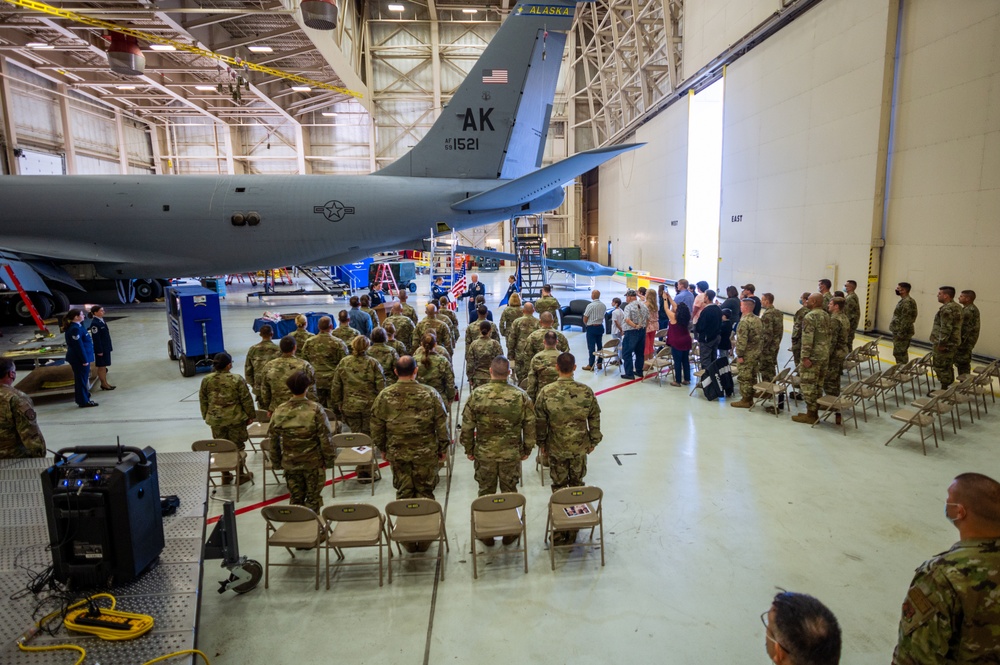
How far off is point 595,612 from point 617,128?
3107cm

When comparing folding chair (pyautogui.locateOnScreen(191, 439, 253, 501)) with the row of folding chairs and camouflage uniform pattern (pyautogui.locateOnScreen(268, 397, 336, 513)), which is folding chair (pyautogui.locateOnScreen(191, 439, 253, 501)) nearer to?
camouflage uniform pattern (pyautogui.locateOnScreen(268, 397, 336, 513))

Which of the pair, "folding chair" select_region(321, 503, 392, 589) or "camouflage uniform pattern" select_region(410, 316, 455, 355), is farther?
"camouflage uniform pattern" select_region(410, 316, 455, 355)

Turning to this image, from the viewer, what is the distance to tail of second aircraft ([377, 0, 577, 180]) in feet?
42.3

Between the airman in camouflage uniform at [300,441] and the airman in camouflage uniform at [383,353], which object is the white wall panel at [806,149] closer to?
the airman in camouflage uniform at [383,353]

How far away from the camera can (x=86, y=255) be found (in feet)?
49.6

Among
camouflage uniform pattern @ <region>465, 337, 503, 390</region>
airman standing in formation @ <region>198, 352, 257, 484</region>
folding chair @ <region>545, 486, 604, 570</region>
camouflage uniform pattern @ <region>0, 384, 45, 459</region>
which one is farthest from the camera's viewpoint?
camouflage uniform pattern @ <region>465, 337, 503, 390</region>

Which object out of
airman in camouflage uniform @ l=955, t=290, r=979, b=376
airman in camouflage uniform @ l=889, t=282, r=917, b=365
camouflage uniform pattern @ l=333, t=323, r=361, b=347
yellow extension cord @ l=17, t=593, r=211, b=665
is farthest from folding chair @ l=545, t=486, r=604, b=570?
airman in camouflage uniform @ l=889, t=282, r=917, b=365

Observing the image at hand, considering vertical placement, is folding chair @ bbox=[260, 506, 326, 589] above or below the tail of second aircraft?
below

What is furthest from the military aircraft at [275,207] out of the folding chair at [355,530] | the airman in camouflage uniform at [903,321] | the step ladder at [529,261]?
the folding chair at [355,530]

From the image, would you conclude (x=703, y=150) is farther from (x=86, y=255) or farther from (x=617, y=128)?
(x=86, y=255)

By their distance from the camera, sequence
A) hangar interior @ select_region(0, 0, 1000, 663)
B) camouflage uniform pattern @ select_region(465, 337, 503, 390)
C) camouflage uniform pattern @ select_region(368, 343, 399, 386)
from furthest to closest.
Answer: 1. camouflage uniform pattern @ select_region(465, 337, 503, 390)
2. camouflage uniform pattern @ select_region(368, 343, 399, 386)
3. hangar interior @ select_region(0, 0, 1000, 663)

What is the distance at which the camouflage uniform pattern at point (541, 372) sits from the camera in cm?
643

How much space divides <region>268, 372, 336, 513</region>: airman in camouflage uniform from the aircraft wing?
732 cm

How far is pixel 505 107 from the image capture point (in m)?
13.9
